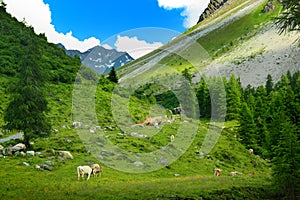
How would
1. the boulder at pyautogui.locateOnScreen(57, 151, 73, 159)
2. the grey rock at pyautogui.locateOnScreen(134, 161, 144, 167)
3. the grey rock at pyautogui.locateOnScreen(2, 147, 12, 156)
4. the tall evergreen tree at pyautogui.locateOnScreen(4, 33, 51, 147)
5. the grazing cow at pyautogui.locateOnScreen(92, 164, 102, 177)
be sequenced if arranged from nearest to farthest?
the grazing cow at pyautogui.locateOnScreen(92, 164, 102, 177) < the grey rock at pyautogui.locateOnScreen(2, 147, 12, 156) < the boulder at pyautogui.locateOnScreen(57, 151, 73, 159) < the tall evergreen tree at pyautogui.locateOnScreen(4, 33, 51, 147) < the grey rock at pyautogui.locateOnScreen(134, 161, 144, 167)

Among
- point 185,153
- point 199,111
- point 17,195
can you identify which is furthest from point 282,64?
point 17,195

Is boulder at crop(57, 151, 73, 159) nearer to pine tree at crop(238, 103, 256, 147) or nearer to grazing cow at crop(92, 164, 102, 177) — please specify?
grazing cow at crop(92, 164, 102, 177)

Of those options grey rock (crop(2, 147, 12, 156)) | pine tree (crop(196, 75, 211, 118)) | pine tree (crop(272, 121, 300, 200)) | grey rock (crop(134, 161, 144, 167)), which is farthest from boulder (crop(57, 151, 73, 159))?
pine tree (crop(196, 75, 211, 118))

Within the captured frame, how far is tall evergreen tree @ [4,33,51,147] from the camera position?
32781mm

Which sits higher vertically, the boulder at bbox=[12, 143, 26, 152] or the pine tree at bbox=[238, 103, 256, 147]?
the pine tree at bbox=[238, 103, 256, 147]

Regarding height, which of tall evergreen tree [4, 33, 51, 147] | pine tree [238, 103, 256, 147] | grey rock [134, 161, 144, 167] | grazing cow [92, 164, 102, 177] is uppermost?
pine tree [238, 103, 256, 147]

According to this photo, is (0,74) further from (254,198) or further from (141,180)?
(254,198)

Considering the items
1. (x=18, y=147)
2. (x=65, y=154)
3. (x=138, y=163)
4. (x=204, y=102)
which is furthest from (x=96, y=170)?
(x=204, y=102)

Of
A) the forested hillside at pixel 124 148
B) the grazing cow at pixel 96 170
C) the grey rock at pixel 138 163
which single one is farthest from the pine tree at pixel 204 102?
the grazing cow at pixel 96 170

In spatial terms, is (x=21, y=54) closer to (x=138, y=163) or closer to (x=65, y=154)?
(x=65, y=154)

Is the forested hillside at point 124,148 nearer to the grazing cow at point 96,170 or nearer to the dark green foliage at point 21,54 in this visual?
the dark green foliage at point 21,54

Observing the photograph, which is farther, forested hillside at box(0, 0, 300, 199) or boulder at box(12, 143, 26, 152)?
boulder at box(12, 143, 26, 152)

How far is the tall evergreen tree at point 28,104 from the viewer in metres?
32.8

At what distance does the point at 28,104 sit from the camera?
3328 centimetres
